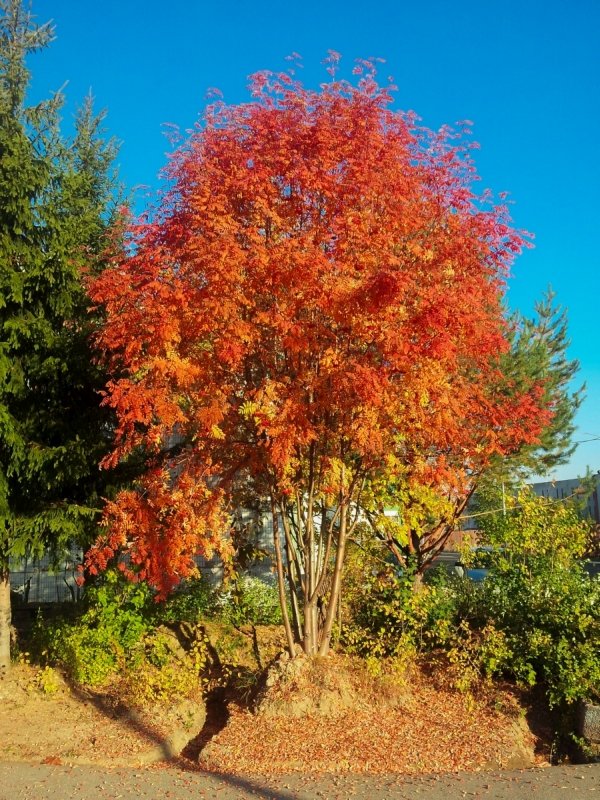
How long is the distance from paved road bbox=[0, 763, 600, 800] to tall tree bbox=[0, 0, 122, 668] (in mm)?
2802

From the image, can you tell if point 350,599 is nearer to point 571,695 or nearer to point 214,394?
point 571,695

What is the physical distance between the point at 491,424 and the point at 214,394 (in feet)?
9.79

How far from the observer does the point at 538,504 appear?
8.87 metres

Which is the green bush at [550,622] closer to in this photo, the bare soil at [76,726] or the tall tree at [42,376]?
the bare soil at [76,726]

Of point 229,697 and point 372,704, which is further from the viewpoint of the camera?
point 229,697

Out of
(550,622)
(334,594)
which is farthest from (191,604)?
(550,622)

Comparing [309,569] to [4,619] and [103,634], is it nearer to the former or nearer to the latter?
[103,634]

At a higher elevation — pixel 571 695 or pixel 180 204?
pixel 180 204

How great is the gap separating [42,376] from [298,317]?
3.59m

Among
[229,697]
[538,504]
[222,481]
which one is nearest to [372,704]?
[229,697]

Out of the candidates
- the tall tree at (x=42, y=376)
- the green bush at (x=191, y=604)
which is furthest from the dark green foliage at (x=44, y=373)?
the green bush at (x=191, y=604)

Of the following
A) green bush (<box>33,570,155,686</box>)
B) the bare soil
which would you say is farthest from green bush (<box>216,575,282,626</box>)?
the bare soil

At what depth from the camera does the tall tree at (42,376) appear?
26.2 ft

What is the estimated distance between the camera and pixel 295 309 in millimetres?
6477
